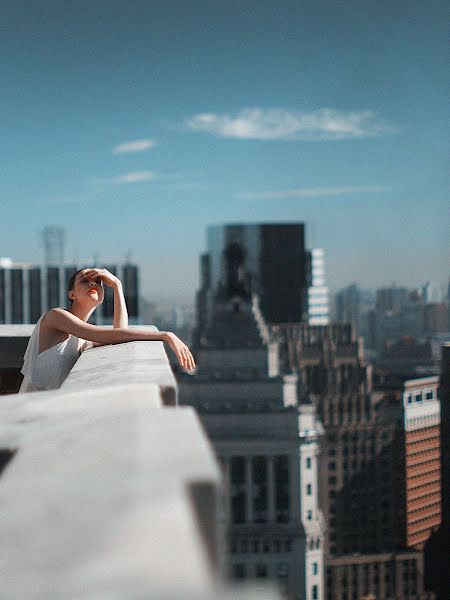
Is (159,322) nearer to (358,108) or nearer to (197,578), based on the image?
(358,108)

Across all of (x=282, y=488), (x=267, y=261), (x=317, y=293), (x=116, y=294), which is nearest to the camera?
(x=116, y=294)

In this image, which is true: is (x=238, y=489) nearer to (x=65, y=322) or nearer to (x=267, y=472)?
(x=267, y=472)

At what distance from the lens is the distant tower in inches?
2100

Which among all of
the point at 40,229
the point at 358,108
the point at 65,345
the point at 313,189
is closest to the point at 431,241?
the point at 313,189

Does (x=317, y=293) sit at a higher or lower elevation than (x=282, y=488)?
higher

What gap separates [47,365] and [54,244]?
53740mm

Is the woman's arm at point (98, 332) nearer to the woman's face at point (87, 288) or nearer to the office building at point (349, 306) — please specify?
the woman's face at point (87, 288)

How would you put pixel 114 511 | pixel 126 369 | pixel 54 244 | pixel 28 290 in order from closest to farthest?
1. pixel 114 511
2. pixel 126 369
3. pixel 28 290
4. pixel 54 244

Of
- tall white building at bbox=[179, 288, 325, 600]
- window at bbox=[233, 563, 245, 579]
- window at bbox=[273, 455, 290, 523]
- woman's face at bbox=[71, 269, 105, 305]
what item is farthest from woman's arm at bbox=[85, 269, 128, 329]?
window at bbox=[273, 455, 290, 523]

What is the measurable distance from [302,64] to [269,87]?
2.92 m

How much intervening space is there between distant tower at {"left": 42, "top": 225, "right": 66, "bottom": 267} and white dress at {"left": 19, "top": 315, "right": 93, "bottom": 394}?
50777 mm

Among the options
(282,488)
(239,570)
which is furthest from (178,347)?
(282,488)

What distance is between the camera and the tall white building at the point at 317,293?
5603 cm

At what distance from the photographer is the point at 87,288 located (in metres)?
2.23
